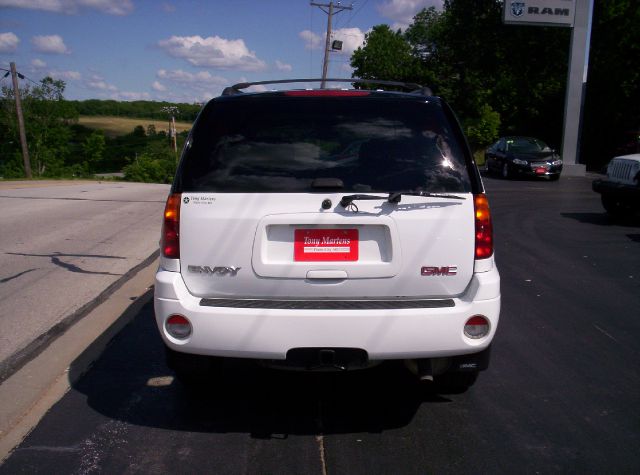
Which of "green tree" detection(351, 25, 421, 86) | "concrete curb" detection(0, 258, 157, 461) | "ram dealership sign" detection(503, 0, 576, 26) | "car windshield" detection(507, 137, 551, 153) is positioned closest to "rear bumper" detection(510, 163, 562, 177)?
"car windshield" detection(507, 137, 551, 153)

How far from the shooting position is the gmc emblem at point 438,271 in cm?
360

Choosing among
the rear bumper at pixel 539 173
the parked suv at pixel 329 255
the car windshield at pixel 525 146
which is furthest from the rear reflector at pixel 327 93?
the car windshield at pixel 525 146

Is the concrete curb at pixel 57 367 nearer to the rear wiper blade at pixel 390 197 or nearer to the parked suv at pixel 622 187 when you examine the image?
the rear wiper blade at pixel 390 197

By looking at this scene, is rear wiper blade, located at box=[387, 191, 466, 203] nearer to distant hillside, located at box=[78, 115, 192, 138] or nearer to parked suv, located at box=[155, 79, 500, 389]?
parked suv, located at box=[155, 79, 500, 389]

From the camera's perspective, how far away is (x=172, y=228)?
3.69m

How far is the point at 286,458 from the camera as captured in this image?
3.52m

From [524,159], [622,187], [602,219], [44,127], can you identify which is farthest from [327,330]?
[44,127]

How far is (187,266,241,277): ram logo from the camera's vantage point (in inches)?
142

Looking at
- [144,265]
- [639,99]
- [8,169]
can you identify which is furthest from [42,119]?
[144,265]

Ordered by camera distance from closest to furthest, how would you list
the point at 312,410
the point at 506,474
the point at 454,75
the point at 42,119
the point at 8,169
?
the point at 506,474, the point at 312,410, the point at 454,75, the point at 8,169, the point at 42,119

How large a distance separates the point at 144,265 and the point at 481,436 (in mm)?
5921

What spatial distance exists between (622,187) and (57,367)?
9.96 metres

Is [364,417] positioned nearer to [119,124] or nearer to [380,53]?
[380,53]

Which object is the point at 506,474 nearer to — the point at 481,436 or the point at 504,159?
the point at 481,436
